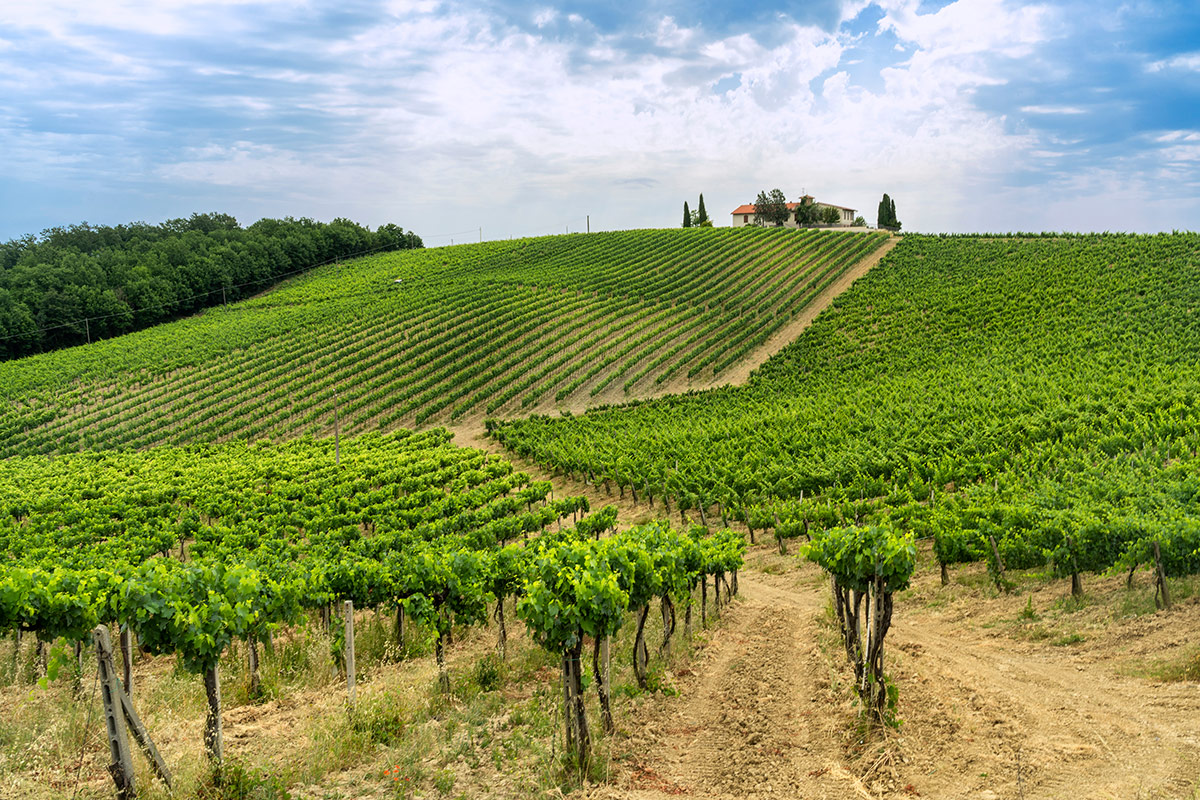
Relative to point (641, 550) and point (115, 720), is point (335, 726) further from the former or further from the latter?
point (641, 550)

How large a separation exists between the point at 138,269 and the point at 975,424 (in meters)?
88.8

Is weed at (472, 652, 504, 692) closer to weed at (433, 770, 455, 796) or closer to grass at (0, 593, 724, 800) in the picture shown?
grass at (0, 593, 724, 800)

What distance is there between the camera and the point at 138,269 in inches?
3157

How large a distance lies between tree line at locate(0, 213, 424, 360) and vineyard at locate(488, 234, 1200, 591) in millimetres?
57883

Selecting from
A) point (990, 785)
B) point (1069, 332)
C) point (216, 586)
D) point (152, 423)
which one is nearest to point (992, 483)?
point (990, 785)

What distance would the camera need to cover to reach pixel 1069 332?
41.5 m

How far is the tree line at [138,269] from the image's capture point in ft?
233

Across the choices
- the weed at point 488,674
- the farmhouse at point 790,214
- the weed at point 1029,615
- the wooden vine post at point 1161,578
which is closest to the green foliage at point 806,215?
the farmhouse at point 790,214

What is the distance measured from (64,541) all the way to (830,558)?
23783mm

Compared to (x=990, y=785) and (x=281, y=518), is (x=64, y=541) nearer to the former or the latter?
(x=281, y=518)

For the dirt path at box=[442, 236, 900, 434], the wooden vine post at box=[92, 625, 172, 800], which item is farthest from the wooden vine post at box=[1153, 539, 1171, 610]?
the dirt path at box=[442, 236, 900, 434]

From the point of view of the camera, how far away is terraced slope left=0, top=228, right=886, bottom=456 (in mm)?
46594

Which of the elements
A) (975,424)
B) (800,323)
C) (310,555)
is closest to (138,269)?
(800,323)

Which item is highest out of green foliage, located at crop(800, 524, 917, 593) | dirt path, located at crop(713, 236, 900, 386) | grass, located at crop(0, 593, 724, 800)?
dirt path, located at crop(713, 236, 900, 386)
